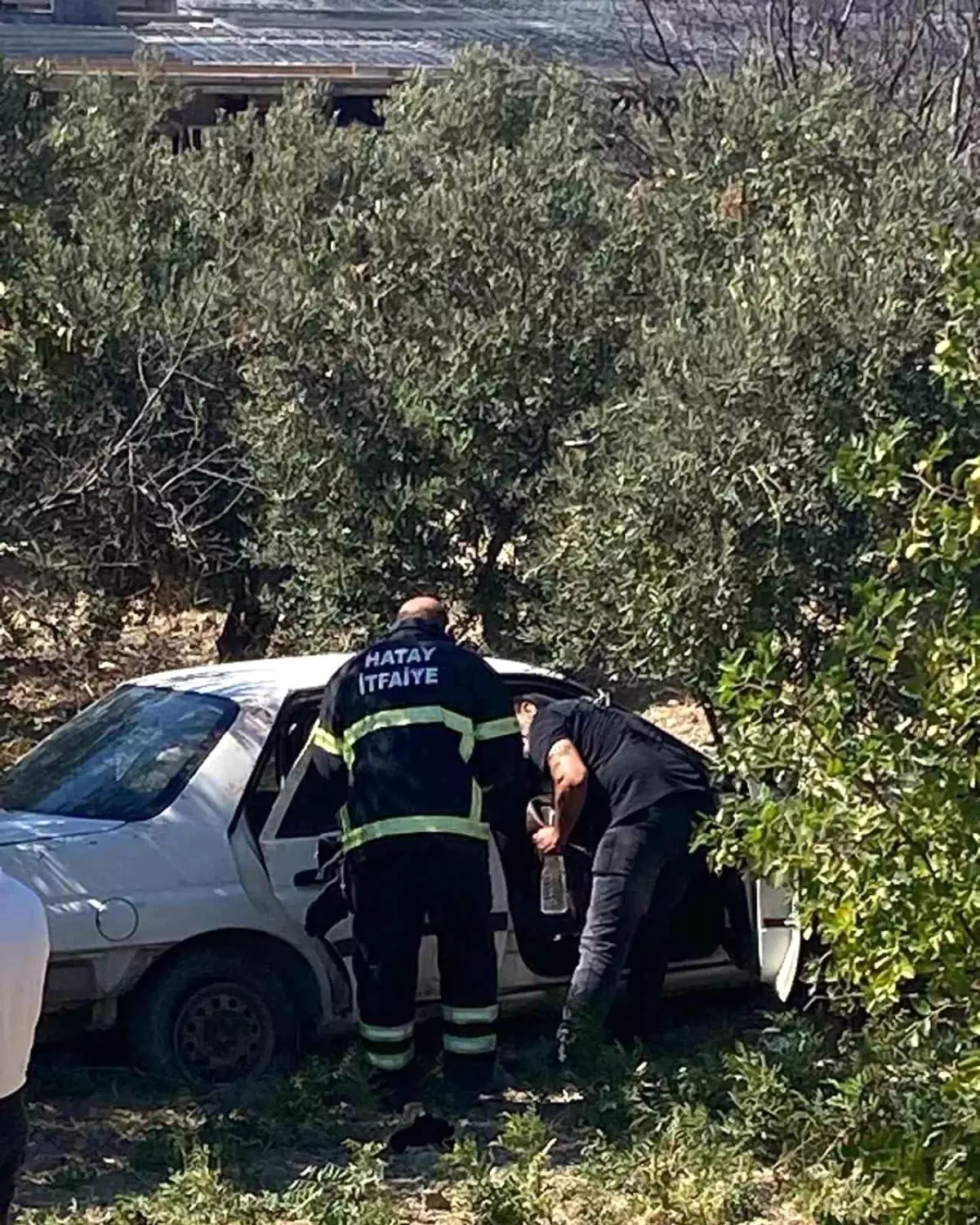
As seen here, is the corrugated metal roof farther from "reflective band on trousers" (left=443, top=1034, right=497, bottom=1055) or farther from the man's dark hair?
"reflective band on trousers" (left=443, top=1034, right=497, bottom=1055)

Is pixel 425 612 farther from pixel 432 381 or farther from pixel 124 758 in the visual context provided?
pixel 432 381

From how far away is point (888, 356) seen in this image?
8.99 metres

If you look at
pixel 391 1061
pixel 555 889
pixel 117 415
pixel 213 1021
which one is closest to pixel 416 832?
pixel 391 1061

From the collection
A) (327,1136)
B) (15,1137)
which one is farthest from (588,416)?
(15,1137)

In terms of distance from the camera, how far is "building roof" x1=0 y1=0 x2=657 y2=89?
30547 mm

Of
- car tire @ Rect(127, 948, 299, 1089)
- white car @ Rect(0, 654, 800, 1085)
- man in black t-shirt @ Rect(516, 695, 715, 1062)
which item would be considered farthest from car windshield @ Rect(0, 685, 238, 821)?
man in black t-shirt @ Rect(516, 695, 715, 1062)

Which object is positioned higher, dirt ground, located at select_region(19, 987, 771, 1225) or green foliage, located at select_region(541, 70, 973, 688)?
green foliage, located at select_region(541, 70, 973, 688)

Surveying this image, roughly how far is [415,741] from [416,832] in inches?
11.3

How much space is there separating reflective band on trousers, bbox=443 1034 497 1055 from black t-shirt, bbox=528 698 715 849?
869 mm

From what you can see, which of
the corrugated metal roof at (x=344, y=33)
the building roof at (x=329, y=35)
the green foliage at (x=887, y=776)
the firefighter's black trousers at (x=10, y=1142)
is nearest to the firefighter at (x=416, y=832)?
the green foliage at (x=887, y=776)

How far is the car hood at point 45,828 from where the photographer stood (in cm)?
650

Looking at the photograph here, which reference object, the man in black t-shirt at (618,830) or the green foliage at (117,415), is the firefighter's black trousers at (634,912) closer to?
the man in black t-shirt at (618,830)

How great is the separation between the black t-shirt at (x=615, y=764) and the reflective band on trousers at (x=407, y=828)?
613mm

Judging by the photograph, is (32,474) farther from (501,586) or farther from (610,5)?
(610,5)
